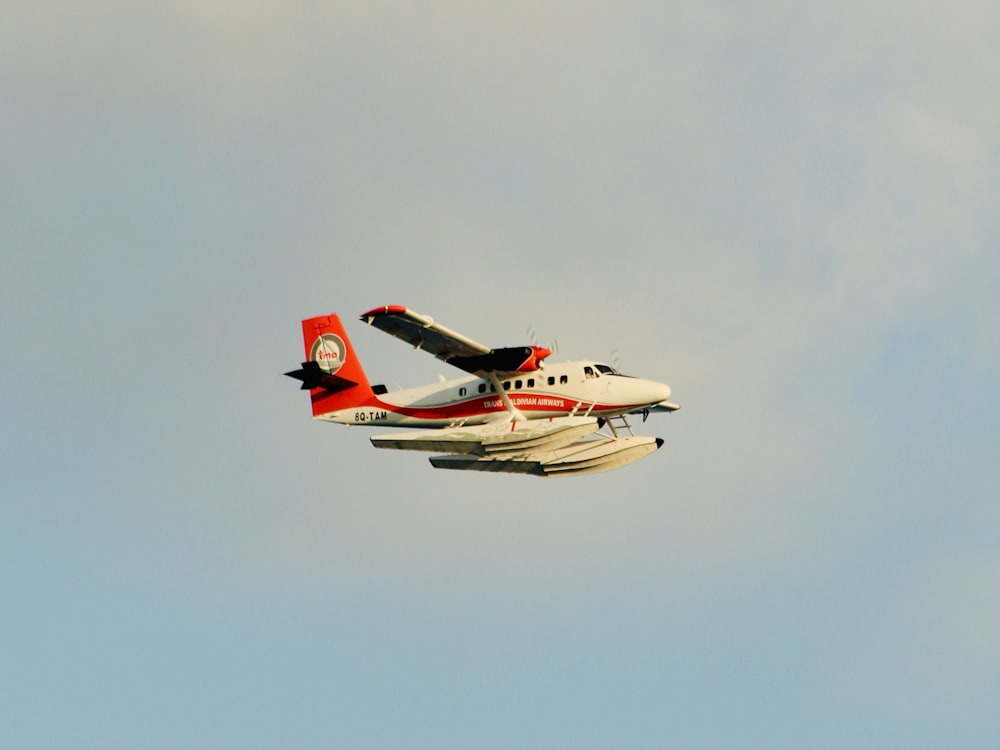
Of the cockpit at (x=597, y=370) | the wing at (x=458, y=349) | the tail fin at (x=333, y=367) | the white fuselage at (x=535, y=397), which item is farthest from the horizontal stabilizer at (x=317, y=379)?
the cockpit at (x=597, y=370)

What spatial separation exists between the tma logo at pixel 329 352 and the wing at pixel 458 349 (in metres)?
4.42

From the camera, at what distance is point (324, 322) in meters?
44.9

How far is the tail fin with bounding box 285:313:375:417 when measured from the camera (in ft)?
146

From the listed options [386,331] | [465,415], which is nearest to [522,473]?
[465,415]

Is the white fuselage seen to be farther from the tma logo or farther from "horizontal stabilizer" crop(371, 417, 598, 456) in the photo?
the tma logo

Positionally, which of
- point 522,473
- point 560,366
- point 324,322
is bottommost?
point 522,473

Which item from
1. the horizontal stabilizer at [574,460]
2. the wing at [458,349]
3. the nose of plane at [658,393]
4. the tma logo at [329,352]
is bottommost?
the horizontal stabilizer at [574,460]

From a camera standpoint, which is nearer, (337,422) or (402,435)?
(402,435)

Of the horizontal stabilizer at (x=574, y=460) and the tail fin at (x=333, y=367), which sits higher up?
the tail fin at (x=333, y=367)

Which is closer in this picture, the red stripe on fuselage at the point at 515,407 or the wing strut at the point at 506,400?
the red stripe on fuselage at the point at 515,407

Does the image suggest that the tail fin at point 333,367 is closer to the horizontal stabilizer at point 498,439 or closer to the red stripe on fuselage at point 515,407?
the red stripe on fuselage at point 515,407

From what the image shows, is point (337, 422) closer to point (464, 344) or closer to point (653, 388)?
point (464, 344)

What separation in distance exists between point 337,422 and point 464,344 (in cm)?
637

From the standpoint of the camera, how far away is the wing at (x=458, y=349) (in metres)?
39.8
